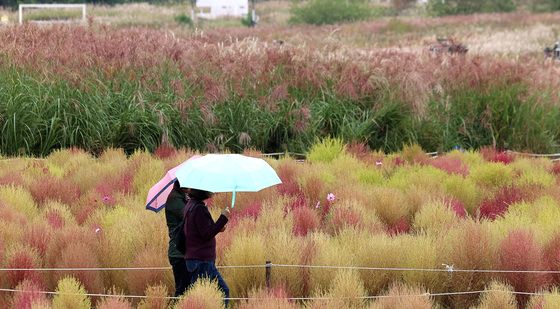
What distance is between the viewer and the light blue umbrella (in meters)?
4.99

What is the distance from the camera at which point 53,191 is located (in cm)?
783

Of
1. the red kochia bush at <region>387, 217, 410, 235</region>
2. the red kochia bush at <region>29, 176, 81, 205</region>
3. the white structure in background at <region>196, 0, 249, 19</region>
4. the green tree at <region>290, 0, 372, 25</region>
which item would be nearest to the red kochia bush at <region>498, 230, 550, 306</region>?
the red kochia bush at <region>387, 217, 410, 235</region>

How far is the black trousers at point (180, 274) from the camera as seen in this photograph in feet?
17.5

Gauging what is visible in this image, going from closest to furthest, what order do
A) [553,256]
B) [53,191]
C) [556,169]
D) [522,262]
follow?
1. [522,262]
2. [553,256]
3. [53,191]
4. [556,169]

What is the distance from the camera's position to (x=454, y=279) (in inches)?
226

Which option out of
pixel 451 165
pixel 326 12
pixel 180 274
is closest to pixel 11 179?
pixel 180 274

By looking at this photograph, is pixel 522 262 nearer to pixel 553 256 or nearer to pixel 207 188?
pixel 553 256

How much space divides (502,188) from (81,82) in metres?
4.95

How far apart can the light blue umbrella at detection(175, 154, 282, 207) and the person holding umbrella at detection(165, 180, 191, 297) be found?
0.29m

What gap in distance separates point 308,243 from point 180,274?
964 millimetres

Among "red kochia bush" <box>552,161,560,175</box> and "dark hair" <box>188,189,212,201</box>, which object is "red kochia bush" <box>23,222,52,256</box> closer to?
"dark hair" <box>188,189,212,201</box>

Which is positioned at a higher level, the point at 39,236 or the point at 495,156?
the point at 39,236

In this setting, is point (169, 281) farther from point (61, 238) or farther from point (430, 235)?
point (430, 235)

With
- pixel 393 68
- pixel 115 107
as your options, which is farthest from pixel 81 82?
pixel 393 68
